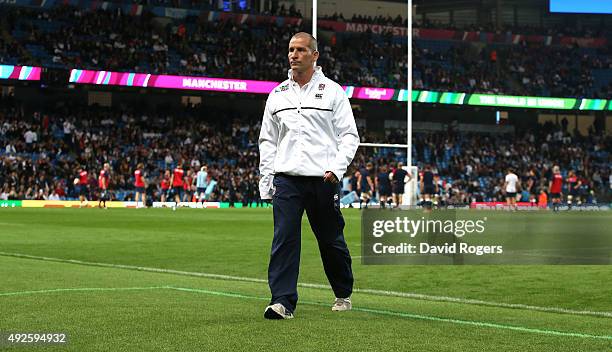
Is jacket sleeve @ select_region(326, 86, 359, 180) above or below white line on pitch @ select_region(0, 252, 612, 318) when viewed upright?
above

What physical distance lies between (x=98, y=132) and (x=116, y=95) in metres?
4.36

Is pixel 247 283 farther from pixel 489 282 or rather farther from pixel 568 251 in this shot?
pixel 568 251

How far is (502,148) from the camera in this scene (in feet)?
197

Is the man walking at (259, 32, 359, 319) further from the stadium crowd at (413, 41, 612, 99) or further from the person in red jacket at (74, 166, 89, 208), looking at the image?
the stadium crowd at (413, 41, 612, 99)

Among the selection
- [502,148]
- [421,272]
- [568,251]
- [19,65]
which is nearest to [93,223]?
[568,251]

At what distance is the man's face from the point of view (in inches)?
278

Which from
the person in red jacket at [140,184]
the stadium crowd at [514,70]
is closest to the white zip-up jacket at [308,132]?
the person in red jacket at [140,184]

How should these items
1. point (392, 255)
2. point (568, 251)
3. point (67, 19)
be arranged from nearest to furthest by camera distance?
1. point (392, 255)
2. point (568, 251)
3. point (67, 19)

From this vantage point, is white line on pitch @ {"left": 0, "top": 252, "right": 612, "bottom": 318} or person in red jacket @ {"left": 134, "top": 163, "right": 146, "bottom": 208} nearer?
white line on pitch @ {"left": 0, "top": 252, "right": 612, "bottom": 318}

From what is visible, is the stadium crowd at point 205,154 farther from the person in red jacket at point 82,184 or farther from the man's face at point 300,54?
the man's face at point 300,54

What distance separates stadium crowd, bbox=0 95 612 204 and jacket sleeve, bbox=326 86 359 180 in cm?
A: 3484

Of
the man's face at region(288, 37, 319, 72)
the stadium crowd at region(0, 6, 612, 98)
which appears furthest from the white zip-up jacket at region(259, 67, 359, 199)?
the stadium crowd at region(0, 6, 612, 98)

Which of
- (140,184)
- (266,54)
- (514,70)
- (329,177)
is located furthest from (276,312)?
(514,70)

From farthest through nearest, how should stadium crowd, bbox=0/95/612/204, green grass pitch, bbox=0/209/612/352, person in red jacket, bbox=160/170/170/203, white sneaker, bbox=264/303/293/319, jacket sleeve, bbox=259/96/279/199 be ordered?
stadium crowd, bbox=0/95/612/204 → person in red jacket, bbox=160/170/170/203 → jacket sleeve, bbox=259/96/279/199 → white sneaker, bbox=264/303/293/319 → green grass pitch, bbox=0/209/612/352
